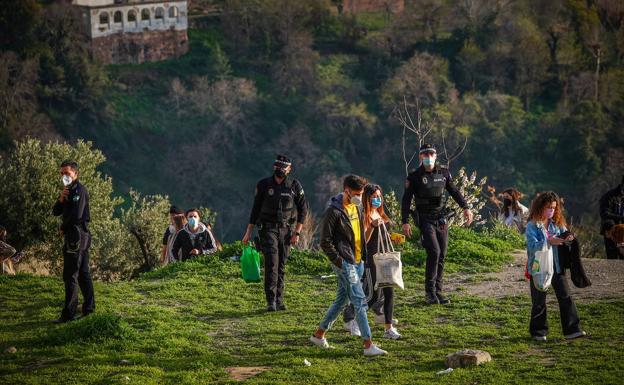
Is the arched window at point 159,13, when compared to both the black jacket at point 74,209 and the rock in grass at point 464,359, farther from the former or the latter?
the rock in grass at point 464,359

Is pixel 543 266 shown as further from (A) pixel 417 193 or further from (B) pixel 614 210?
(B) pixel 614 210

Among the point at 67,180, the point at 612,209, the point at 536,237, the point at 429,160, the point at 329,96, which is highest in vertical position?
the point at 329,96

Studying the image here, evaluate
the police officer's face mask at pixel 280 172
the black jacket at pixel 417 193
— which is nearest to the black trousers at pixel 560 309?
the black jacket at pixel 417 193

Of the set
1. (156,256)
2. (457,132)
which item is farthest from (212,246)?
(457,132)

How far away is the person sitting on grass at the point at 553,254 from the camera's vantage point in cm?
1686

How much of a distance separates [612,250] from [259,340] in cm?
767

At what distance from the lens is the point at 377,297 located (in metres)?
17.6

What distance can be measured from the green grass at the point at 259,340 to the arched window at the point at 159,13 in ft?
234

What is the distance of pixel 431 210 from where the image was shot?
63.3ft

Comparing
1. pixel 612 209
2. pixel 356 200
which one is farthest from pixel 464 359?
pixel 612 209

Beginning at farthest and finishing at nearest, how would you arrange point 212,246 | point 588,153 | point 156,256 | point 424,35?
point 424,35 → point 588,153 → point 156,256 → point 212,246

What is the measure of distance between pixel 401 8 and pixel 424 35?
223 inches

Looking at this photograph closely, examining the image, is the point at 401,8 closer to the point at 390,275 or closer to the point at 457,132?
the point at 457,132

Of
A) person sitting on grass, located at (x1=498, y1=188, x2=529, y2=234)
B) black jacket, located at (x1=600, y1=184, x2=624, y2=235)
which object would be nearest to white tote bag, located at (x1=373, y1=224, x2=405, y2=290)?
black jacket, located at (x1=600, y1=184, x2=624, y2=235)
